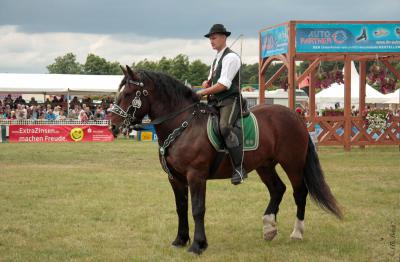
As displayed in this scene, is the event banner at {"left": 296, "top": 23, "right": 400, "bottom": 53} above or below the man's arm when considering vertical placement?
above

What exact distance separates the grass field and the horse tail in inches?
15.9

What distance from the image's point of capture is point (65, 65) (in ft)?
343

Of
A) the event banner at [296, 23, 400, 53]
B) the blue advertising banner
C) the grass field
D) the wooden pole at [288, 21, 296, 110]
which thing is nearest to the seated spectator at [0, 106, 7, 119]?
the grass field

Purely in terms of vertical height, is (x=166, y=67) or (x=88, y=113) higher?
(x=166, y=67)

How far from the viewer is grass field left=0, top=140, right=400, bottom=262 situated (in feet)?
21.3

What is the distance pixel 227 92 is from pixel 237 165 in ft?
3.01

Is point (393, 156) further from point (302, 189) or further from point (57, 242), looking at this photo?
point (57, 242)

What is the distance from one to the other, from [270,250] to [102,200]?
4313mm

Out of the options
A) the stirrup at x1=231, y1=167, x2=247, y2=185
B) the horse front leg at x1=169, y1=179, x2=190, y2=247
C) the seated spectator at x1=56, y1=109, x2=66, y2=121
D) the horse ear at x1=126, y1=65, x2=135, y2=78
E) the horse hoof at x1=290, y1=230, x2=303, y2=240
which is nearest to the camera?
the horse ear at x1=126, y1=65, x2=135, y2=78

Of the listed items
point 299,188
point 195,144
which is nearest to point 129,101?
point 195,144

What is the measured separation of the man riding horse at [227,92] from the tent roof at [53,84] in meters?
26.0

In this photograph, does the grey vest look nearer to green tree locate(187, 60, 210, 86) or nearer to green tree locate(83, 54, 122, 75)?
green tree locate(187, 60, 210, 86)

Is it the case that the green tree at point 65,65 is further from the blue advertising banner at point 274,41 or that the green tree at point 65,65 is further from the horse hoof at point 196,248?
the horse hoof at point 196,248

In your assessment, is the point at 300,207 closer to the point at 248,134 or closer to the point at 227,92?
the point at 248,134
